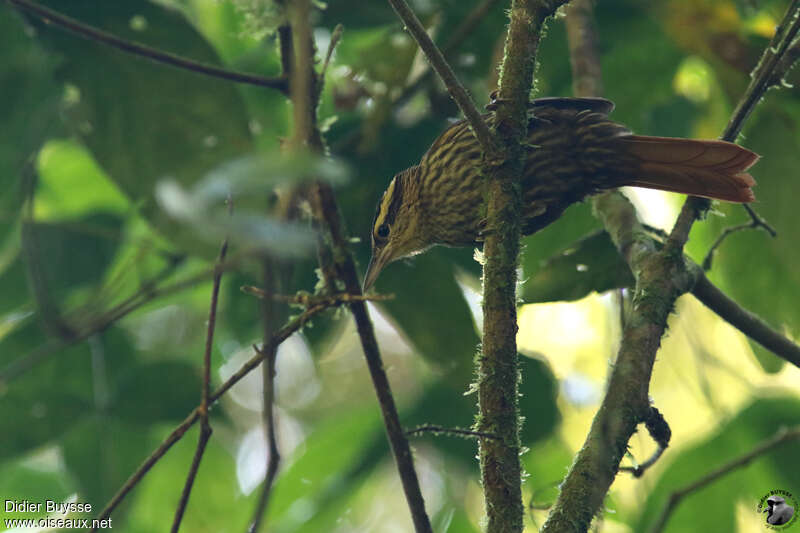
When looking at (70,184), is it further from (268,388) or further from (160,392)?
(268,388)

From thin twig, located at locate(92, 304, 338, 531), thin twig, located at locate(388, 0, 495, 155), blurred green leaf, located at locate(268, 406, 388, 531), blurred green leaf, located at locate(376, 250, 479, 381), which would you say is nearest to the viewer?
thin twig, located at locate(388, 0, 495, 155)

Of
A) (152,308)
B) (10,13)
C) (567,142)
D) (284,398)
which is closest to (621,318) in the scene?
(567,142)

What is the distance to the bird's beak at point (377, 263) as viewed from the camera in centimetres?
288

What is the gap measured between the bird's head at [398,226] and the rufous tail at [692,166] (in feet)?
2.33

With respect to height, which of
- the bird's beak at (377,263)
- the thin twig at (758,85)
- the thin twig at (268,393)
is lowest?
the thin twig at (268,393)

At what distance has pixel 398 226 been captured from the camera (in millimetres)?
2977

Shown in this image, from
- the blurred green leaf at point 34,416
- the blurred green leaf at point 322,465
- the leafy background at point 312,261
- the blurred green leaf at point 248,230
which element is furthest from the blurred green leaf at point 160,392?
the blurred green leaf at point 248,230

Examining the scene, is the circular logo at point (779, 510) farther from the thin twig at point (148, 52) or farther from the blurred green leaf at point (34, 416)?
the blurred green leaf at point (34, 416)

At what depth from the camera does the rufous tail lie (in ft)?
7.46

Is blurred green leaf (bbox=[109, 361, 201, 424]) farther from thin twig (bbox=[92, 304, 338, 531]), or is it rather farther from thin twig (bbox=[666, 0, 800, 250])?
thin twig (bbox=[666, 0, 800, 250])

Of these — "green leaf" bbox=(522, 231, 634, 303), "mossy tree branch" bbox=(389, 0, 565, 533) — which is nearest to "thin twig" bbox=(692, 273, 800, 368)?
"green leaf" bbox=(522, 231, 634, 303)

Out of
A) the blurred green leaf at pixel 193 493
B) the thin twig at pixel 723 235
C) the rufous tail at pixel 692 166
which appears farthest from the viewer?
the blurred green leaf at pixel 193 493

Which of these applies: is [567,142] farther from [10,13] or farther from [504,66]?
[10,13]

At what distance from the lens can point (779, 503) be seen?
2434mm
